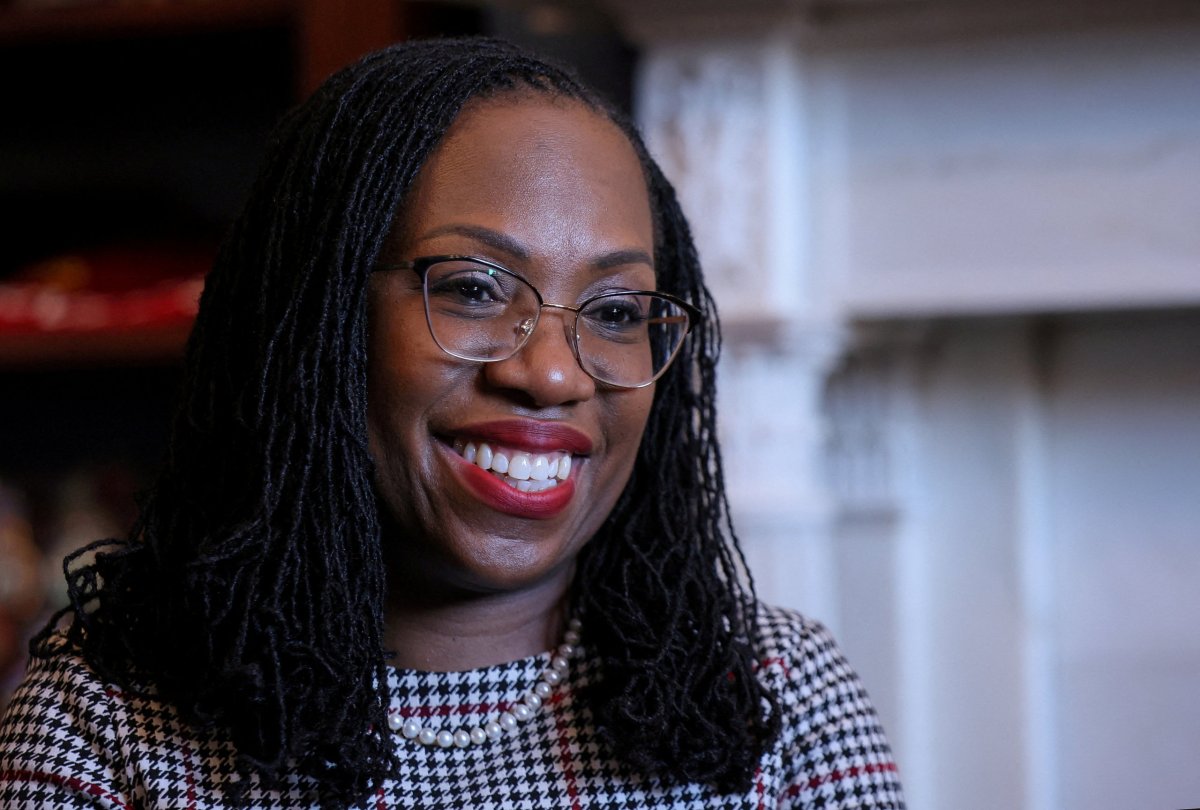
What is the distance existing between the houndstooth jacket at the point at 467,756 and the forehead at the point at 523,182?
318 mm

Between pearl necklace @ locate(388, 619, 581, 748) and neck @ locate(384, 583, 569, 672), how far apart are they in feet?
0.11

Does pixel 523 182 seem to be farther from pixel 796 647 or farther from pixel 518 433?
pixel 796 647

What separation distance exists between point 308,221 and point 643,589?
36 centimetres

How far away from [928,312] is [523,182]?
83cm

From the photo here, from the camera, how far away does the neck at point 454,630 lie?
962 mm

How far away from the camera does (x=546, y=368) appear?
876mm

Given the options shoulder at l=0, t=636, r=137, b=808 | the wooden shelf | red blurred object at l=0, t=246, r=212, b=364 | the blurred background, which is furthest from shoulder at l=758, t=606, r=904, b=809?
the wooden shelf

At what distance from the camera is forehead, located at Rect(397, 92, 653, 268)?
0.89 meters

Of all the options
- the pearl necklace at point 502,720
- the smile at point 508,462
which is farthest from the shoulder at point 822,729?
the smile at point 508,462

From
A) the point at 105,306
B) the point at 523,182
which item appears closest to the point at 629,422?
the point at 523,182

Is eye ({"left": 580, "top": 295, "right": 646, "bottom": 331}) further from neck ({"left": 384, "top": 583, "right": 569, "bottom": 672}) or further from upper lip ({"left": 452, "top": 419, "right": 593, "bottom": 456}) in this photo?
neck ({"left": 384, "top": 583, "right": 569, "bottom": 672})

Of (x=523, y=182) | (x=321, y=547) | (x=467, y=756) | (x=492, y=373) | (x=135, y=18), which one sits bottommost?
(x=467, y=756)

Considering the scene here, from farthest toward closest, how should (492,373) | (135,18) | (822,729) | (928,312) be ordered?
(135,18), (928,312), (822,729), (492,373)

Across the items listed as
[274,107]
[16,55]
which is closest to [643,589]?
[274,107]
